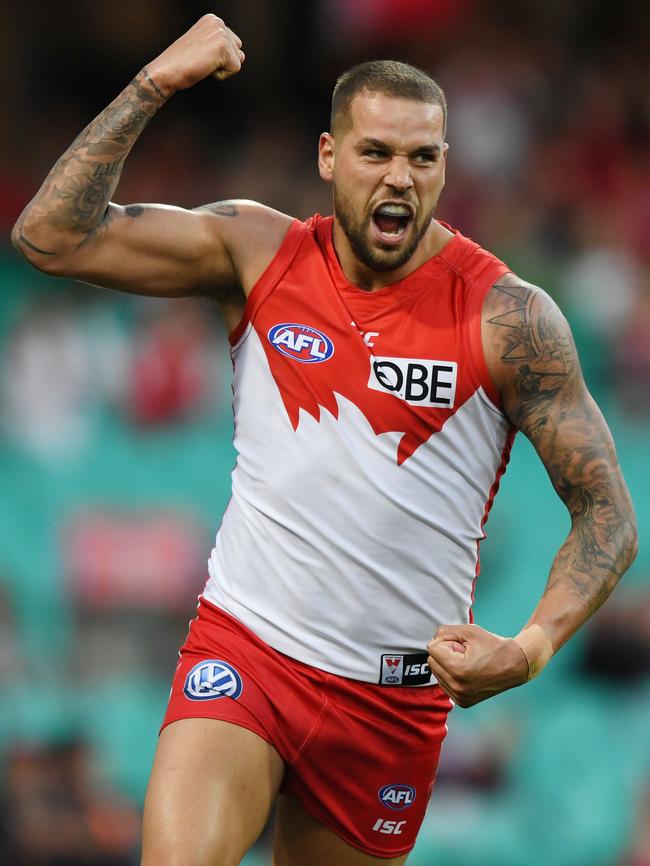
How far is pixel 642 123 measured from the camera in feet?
41.2

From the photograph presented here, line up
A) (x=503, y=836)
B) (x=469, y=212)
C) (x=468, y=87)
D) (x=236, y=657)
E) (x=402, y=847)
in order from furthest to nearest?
(x=468, y=87), (x=469, y=212), (x=503, y=836), (x=402, y=847), (x=236, y=657)

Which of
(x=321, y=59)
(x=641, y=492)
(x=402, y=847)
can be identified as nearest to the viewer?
(x=402, y=847)

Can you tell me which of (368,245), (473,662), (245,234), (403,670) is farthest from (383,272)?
(473,662)

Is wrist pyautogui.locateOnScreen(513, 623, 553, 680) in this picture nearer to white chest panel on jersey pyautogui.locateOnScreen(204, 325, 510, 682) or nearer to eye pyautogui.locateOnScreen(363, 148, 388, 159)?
white chest panel on jersey pyautogui.locateOnScreen(204, 325, 510, 682)

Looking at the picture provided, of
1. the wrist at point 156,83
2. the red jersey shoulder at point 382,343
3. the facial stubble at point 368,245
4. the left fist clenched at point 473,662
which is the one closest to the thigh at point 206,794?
the left fist clenched at point 473,662

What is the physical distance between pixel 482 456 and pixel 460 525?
0.77 ft

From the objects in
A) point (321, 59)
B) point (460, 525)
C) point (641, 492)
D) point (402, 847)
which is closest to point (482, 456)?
point (460, 525)

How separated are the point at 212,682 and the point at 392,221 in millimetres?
1542

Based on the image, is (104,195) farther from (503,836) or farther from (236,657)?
(503,836)

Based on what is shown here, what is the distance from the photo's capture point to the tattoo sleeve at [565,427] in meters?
4.68

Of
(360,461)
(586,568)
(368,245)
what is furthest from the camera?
(368,245)

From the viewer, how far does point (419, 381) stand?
15.6 feet

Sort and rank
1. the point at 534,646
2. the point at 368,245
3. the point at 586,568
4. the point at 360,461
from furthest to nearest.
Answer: the point at 368,245
the point at 360,461
the point at 586,568
the point at 534,646

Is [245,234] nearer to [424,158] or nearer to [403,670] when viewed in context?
[424,158]
